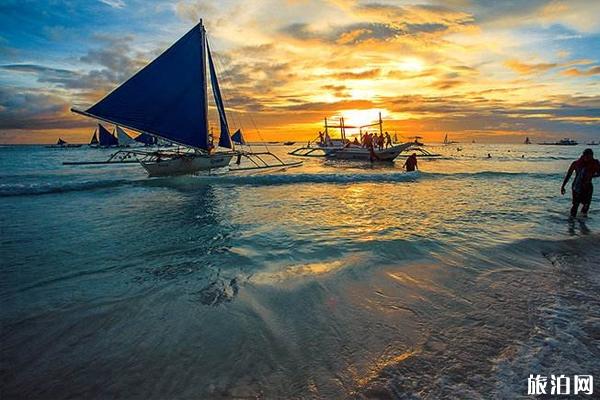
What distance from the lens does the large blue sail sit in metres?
18.1

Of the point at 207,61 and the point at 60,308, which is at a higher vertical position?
the point at 207,61

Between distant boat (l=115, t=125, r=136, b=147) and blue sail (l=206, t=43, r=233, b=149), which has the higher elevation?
distant boat (l=115, t=125, r=136, b=147)

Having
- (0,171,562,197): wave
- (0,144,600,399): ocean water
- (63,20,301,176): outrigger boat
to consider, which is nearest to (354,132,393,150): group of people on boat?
(0,171,562,197): wave

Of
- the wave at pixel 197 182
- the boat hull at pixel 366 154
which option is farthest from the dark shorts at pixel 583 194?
the boat hull at pixel 366 154

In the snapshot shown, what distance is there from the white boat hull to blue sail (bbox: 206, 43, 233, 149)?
111 centimetres

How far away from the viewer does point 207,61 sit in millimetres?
21672

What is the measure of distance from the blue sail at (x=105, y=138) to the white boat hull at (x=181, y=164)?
78683 mm

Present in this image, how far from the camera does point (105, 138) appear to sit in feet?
294

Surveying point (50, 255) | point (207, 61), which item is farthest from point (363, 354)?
point (207, 61)

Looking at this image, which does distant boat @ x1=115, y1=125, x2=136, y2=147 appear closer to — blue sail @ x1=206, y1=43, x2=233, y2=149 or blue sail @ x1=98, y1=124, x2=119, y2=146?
blue sail @ x1=98, y1=124, x2=119, y2=146

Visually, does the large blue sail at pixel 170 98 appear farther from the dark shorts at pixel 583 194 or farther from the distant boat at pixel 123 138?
the distant boat at pixel 123 138

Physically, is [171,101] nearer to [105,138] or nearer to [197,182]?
[197,182]

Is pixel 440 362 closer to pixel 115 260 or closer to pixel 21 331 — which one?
pixel 21 331

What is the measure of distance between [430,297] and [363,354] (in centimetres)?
186
